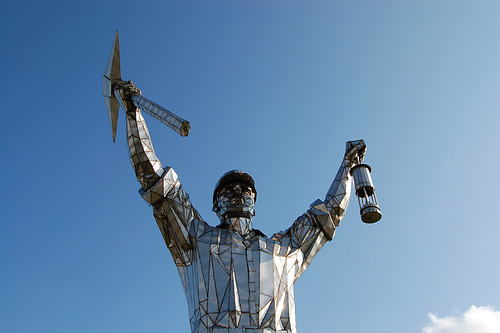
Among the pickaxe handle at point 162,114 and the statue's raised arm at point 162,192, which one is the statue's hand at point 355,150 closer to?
the statue's raised arm at point 162,192

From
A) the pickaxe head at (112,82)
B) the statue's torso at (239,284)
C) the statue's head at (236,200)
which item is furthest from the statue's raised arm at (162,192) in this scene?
the statue's head at (236,200)

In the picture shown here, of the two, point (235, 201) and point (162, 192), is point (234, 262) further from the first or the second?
point (162, 192)

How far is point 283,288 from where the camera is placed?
9.84m

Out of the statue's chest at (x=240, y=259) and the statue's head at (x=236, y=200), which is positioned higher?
the statue's head at (x=236, y=200)

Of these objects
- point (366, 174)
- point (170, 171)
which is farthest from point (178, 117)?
point (366, 174)

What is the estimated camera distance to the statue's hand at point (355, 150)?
38.0 feet

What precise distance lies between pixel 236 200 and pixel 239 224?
1.77ft

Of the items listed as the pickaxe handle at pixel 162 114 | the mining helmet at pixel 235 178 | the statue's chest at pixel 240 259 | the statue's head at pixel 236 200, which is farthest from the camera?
the mining helmet at pixel 235 178

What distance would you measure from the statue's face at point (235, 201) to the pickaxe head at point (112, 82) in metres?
2.68

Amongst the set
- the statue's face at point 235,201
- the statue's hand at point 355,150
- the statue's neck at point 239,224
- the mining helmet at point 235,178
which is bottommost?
the statue's neck at point 239,224

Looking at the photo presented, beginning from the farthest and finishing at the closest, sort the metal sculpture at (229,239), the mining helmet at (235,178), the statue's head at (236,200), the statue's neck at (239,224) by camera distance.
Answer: the mining helmet at (235,178), the statue's head at (236,200), the statue's neck at (239,224), the metal sculpture at (229,239)

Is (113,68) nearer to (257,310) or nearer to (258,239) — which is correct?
(258,239)

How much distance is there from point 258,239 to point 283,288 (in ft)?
3.70

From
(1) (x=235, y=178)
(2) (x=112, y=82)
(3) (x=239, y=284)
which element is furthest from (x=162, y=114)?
(3) (x=239, y=284)
